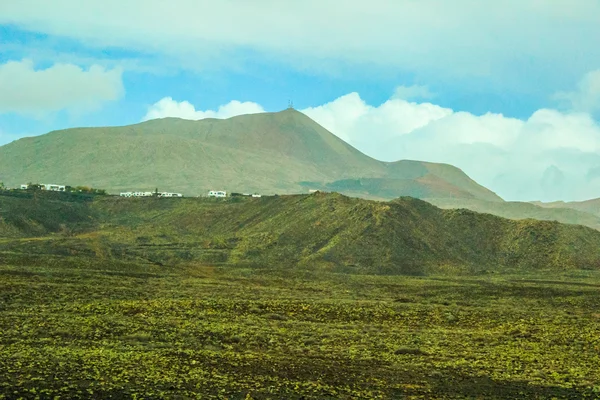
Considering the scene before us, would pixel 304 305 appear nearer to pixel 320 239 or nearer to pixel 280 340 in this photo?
pixel 280 340

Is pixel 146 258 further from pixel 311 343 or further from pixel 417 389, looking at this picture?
pixel 417 389

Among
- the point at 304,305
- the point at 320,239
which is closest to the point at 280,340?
the point at 304,305

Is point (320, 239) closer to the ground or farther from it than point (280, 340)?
farther from it

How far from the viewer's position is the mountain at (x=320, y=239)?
96375mm

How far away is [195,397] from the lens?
92.4ft

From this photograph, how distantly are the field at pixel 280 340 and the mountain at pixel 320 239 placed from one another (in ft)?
69.8

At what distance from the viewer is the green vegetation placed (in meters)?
31.8

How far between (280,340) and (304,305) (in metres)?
16.0

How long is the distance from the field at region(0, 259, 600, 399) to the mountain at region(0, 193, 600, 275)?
69.8 feet

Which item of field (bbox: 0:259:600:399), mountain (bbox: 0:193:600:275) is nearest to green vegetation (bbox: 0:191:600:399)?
field (bbox: 0:259:600:399)

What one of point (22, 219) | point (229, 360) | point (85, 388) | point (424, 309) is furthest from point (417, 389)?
point (22, 219)

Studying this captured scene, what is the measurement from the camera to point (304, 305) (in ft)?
189

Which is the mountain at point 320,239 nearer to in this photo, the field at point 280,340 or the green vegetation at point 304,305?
the green vegetation at point 304,305

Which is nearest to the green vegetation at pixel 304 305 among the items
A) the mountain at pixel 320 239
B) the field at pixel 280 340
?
the field at pixel 280 340
